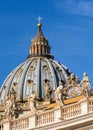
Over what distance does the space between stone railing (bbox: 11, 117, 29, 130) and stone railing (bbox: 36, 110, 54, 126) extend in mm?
1174

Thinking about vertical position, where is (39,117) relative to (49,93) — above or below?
below

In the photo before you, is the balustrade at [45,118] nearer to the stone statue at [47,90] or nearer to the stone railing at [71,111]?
the stone railing at [71,111]

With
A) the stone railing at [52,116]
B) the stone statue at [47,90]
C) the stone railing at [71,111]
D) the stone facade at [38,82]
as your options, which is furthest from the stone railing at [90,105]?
the stone statue at [47,90]

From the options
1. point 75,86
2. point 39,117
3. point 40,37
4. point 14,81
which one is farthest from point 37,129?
point 40,37

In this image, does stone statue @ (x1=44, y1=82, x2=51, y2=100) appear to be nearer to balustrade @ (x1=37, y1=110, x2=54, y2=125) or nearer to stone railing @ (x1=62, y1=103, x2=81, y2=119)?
balustrade @ (x1=37, y1=110, x2=54, y2=125)

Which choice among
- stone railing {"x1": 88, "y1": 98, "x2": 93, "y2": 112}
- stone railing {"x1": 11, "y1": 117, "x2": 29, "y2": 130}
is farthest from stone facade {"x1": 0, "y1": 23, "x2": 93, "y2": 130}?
stone railing {"x1": 88, "y1": 98, "x2": 93, "y2": 112}

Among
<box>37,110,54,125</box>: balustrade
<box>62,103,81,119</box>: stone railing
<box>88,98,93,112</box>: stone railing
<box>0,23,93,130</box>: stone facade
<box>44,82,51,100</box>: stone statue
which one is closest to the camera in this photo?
<box>88,98,93,112</box>: stone railing

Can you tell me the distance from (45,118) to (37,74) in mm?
122997

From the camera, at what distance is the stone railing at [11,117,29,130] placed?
199 ft

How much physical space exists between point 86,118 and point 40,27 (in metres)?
137

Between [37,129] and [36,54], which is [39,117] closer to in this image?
[37,129]

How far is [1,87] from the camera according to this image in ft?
605

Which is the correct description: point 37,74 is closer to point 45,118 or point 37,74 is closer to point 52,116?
point 45,118

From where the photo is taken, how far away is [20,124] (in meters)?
61.2
